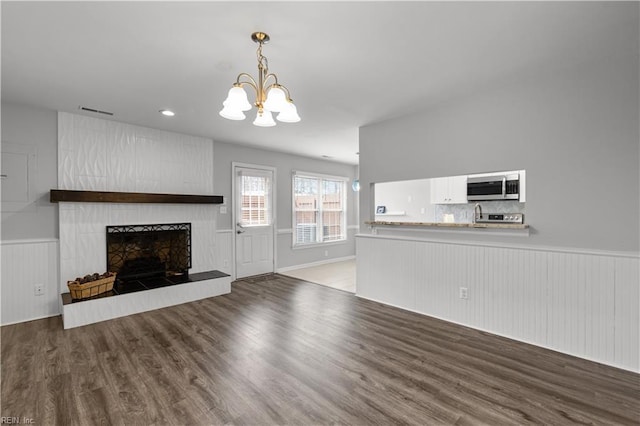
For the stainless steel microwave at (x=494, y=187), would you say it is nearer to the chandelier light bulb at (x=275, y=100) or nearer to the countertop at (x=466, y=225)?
the countertop at (x=466, y=225)

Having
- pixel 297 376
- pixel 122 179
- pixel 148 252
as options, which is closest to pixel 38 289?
pixel 148 252

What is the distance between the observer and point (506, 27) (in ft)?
6.75

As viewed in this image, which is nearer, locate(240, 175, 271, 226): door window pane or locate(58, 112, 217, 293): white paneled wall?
locate(58, 112, 217, 293): white paneled wall

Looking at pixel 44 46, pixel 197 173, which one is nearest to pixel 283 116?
pixel 44 46

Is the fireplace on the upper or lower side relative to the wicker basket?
upper

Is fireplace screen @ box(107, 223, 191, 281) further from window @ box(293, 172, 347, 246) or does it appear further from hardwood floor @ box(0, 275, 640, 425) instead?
window @ box(293, 172, 347, 246)

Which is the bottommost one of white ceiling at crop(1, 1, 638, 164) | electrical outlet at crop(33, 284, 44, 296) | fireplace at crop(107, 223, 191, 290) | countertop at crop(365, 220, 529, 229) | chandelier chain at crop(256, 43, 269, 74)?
electrical outlet at crop(33, 284, 44, 296)

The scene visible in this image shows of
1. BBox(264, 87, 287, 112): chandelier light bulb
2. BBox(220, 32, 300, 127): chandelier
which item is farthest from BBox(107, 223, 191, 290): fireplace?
BBox(264, 87, 287, 112): chandelier light bulb

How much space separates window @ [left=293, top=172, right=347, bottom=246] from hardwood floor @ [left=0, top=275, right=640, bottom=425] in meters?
3.37

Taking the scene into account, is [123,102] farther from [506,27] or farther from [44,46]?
[506,27]

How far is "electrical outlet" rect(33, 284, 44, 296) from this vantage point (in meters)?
3.64

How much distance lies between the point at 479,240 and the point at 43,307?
5280 mm

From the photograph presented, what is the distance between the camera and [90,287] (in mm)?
3557

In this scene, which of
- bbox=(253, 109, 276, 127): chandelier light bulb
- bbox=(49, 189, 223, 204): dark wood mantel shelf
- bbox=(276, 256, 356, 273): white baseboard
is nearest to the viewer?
bbox=(253, 109, 276, 127): chandelier light bulb
